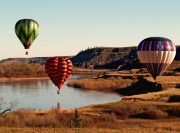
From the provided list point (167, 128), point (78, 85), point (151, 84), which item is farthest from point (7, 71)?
point (167, 128)

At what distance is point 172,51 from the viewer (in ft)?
151

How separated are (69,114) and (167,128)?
1306 cm

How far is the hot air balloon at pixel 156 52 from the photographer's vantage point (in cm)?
4531

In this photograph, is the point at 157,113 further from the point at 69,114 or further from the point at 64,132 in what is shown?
the point at 64,132

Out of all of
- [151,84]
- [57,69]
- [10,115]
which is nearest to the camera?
[57,69]

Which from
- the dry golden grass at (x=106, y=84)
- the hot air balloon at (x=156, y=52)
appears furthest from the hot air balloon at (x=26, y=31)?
the dry golden grass at (x=106, y=84)

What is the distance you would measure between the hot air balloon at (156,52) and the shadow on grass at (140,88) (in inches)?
999

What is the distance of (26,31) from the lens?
4116 cm

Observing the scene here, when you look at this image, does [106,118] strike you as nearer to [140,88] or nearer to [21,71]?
[140,88]

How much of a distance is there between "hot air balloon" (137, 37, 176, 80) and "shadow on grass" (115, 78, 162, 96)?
2537 cm

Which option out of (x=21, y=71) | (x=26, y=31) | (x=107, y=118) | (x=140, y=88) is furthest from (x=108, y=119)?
(x=21, y=71)

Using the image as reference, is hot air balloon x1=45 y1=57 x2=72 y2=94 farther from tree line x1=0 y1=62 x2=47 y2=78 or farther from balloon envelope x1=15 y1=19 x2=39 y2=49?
tree line x1=0 y1=62 x2=47 y2=78

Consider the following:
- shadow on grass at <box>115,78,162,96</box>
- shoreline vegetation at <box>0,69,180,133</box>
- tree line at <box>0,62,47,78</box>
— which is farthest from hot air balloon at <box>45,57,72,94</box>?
tree line at <box>0,62,47,78</box>

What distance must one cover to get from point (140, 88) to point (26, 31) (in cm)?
4386
